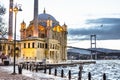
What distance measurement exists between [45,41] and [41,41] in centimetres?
287

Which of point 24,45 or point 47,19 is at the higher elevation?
point 47,19

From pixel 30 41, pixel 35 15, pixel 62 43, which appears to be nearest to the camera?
pixel 35 15

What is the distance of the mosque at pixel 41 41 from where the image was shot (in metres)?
117

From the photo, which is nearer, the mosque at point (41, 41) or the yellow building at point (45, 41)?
the mosque at point (41, 41)

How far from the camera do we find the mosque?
117438 mm

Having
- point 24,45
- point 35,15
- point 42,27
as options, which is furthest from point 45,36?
point 35,15

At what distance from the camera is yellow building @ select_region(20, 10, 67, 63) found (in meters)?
119

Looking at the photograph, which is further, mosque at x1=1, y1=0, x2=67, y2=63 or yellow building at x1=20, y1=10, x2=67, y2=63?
yellow building at x1=20, y1=10, x2=67, y2=63

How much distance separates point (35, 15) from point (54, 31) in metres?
28.6

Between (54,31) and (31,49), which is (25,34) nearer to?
(54,31)

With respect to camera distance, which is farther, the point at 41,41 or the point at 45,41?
the point at 45,41

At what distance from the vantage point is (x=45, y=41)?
12644 cm

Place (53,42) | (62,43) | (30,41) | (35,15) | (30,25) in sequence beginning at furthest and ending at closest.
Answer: (62,43), (30,25), (53,42), (30,41), (35,15)

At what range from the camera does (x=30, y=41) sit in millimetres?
120750
